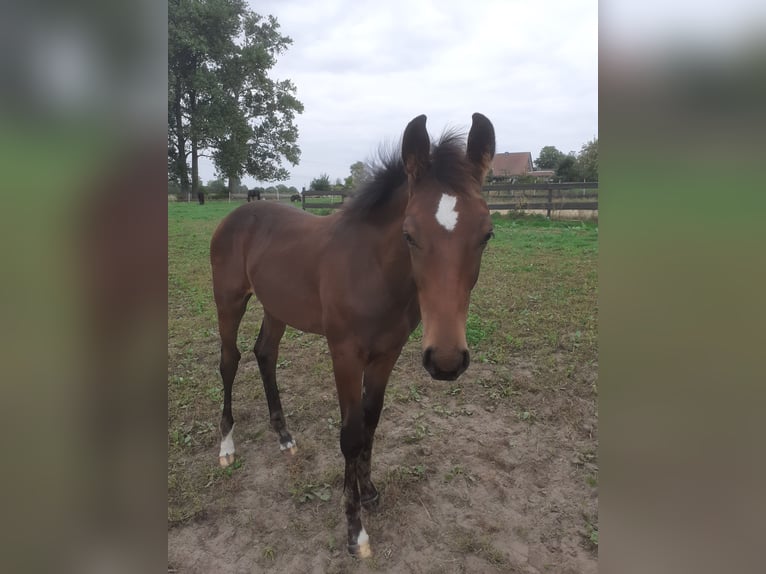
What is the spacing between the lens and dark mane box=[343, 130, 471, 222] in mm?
1870

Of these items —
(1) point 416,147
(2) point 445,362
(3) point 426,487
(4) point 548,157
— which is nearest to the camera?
(2) point 445,362

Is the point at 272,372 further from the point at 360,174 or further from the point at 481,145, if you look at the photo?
the point at 481,145

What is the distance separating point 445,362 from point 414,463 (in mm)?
1680

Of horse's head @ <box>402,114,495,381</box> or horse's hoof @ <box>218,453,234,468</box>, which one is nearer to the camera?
horse's head @ <box>402,114,495,381</box>

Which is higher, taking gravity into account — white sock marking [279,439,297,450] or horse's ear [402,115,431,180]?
horse's ear [402,115,431,180]


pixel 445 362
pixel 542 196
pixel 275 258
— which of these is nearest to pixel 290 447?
pixel 275 258

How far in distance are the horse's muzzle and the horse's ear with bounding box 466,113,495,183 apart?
0.91m

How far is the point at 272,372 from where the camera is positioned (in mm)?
3438

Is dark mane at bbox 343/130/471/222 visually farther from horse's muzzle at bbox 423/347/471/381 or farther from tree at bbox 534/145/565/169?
tree at bbox 534/145/565/169

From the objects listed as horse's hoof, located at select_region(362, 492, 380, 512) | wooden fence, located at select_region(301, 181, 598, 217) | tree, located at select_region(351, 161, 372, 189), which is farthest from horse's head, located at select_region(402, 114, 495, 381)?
wooden fence, located at select_region(301, 181, 598, 217)
